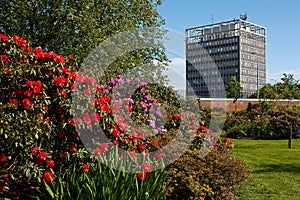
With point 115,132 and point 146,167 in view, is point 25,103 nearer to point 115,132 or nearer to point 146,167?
point 115,132

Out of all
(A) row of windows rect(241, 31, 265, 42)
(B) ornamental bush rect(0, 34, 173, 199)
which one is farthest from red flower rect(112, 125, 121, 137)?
(A) row of windows rect(241, 31, 265, 42)

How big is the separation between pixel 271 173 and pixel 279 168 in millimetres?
827

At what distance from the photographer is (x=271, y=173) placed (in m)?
9.35

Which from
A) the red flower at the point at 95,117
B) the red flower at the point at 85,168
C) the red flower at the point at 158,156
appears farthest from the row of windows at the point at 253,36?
the red flower at the point at 85,168

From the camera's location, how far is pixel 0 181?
15.4ft

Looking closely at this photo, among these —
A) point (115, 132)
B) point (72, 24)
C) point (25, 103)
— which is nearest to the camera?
point (25, 103)

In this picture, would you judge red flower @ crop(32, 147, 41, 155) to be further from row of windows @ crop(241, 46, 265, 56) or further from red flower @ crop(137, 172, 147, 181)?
row of windows @ crop(241, 46, 265, 56)

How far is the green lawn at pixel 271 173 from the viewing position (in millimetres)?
7121

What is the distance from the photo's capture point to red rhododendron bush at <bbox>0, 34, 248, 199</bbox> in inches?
176

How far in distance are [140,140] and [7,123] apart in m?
1.77

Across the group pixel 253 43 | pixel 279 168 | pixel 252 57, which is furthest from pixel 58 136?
pixel 253 43

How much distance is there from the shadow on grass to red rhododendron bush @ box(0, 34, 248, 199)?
17.3 ft

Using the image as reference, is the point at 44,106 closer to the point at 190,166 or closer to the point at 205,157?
the point at 190,166

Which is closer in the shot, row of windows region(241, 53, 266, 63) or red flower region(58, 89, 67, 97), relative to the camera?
red flower region(58, 89, 67, 97)
